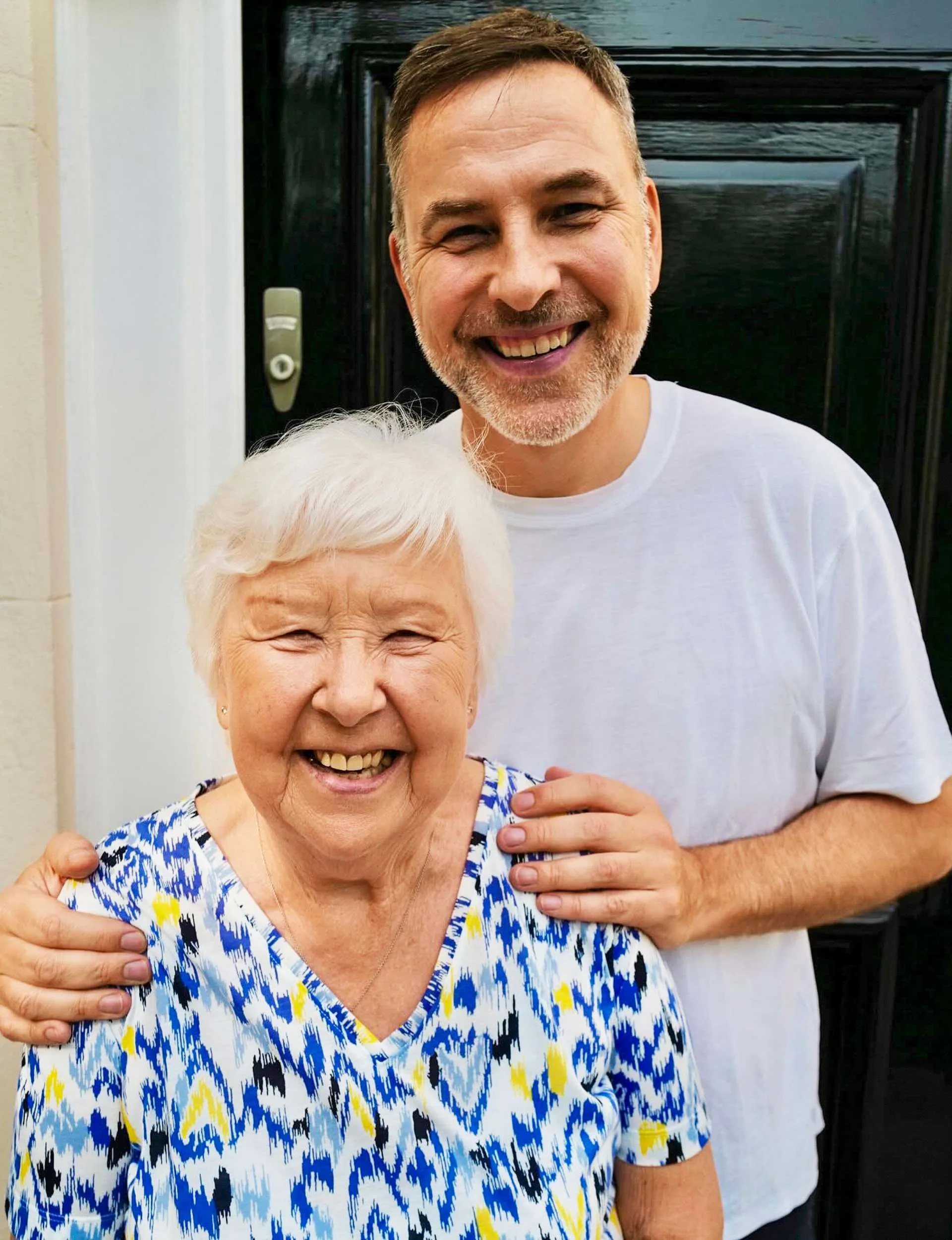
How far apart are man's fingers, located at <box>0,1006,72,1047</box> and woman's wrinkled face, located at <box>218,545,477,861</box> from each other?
31 cm

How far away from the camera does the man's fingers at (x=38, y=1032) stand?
1088 mm

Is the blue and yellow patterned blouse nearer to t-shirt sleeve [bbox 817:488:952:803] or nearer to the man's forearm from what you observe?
the man's forearm

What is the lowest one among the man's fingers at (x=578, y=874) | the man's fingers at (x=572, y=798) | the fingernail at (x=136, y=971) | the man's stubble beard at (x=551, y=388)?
the fingernail at (x=136, y=971)

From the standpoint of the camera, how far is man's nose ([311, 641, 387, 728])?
1.04 meters

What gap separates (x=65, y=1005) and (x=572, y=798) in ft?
1.92

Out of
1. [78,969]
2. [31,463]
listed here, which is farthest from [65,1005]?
[31,463]

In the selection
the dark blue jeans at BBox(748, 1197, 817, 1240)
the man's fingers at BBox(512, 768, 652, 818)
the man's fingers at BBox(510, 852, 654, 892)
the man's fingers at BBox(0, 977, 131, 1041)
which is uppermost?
the man's fingers at BBox(512, 768, 652, 818)

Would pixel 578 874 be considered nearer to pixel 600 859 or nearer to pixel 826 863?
pixel 600 859

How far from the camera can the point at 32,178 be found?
4.80ft

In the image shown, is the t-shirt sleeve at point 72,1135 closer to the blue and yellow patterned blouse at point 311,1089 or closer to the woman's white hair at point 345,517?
the blue and yellow patterned blouse at point 311,1089

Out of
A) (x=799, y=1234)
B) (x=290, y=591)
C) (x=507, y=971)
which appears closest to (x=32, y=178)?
(x=290, y=591)

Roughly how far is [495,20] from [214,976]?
1.20m

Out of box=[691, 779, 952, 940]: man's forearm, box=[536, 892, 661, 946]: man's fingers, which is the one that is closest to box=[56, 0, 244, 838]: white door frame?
box=[536, 892, 661, 946]: man's fingers

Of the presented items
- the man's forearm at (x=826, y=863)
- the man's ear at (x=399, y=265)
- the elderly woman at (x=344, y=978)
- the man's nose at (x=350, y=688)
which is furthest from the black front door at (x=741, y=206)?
the man's nose at (x=350, y=688)
